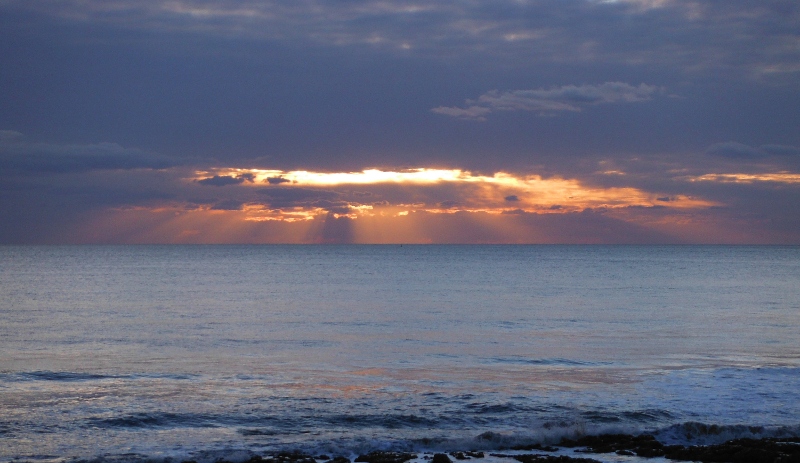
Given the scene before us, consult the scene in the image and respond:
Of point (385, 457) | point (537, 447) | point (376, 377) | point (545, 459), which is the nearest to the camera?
point (545, 459)

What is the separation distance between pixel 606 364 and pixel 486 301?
28.8 metres

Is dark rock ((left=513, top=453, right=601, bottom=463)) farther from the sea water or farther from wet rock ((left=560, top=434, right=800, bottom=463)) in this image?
wet rock ((left=560, top=434, right=800, bottom=463))

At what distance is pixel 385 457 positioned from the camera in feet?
55.4

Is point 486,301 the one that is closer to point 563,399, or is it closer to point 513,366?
point 513,366

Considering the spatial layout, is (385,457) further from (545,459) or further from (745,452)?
(745,452)

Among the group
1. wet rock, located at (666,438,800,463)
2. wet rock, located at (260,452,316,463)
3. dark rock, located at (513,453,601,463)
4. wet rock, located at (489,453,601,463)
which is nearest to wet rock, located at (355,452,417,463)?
wet rock, located at (260,452,316,463)

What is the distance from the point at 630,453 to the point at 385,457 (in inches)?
245

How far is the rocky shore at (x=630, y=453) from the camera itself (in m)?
16.3

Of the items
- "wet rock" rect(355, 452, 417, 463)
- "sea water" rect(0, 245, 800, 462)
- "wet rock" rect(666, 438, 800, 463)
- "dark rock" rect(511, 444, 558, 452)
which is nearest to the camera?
"wet rock" rect(666, 438, 800, 463)

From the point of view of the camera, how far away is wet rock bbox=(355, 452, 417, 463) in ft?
54.3

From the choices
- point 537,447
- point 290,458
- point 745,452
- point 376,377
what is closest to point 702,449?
point 745,452

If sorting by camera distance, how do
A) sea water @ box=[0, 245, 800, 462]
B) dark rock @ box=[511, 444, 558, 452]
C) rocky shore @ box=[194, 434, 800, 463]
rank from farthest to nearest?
sea water @ box=[0, 245, 800, 462]
dark rock @ box=[511, 444, 558, 452]
rocky shore @ box=[194, 434, 800, 463]

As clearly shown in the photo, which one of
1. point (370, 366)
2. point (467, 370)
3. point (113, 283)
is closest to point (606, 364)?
point (467, 370)

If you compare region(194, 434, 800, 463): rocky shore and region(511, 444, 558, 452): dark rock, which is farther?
region(511, 444, 558, 452): dark rock
